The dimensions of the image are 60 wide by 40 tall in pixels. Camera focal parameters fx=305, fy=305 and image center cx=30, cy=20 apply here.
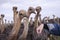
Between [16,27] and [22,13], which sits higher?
[22,13]

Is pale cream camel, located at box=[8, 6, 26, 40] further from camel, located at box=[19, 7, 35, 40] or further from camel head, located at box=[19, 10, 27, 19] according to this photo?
camel, located at box=[19, 7, 35, 40]

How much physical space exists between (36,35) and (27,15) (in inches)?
22.7

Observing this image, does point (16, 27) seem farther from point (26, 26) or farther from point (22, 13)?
point (22, 13)

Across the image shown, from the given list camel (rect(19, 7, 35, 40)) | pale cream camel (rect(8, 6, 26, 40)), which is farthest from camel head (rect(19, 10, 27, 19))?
camel (rect(19, 7, 35, 40))

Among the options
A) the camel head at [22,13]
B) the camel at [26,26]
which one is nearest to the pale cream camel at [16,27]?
the camel head at [22,13]

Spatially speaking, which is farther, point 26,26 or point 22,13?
point 26,26

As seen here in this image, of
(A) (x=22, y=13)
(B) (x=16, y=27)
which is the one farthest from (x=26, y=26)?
(A) (x=22, y=13)

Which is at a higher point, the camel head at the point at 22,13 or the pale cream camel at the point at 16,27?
the camel head at the point at 22,13

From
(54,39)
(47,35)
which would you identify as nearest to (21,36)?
(47,35)

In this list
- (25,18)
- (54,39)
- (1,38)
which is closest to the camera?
(1,38)

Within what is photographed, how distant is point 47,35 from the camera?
826 cm

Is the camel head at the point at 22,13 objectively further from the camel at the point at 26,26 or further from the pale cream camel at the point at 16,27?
the camel at the point at 26,26

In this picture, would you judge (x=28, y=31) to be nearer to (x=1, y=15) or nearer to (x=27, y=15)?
(x=27, y=15)

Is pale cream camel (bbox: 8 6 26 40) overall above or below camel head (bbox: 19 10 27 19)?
below
